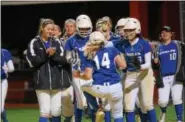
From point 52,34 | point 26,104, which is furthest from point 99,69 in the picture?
point 26,104

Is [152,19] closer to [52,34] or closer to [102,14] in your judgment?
[102,14]

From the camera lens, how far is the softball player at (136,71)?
28.1 feet

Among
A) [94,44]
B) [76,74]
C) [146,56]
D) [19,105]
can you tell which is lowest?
[19,105]

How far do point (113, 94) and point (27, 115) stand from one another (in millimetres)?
5331

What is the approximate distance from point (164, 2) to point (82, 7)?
263 cm

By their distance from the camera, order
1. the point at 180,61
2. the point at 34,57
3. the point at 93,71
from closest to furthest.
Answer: the point at 93,71
the point at 34,57
the point at 180,61

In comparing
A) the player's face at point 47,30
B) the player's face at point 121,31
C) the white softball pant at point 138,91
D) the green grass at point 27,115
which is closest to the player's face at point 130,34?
the player's face at point 121,31

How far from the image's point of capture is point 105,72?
25.8 feet

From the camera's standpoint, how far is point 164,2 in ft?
55.2

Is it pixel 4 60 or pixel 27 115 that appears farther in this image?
pixel 27 115

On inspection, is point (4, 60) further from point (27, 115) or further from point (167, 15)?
point (167, 15)

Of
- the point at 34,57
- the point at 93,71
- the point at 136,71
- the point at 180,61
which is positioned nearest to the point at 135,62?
the point at 136,71

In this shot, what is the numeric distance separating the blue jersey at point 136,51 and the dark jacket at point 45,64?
3.13 feet

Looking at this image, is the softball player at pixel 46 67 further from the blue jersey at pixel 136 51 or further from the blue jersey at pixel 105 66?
the blue jersey at pixel 136 51
